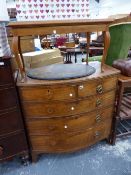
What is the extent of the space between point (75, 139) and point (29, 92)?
66 centimetres

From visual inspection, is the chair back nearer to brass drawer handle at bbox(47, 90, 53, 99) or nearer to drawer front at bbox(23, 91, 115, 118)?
drawer front at bbox(23, 91, 115, 118)

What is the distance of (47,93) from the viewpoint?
4.30ft

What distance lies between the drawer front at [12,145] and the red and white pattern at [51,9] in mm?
1016

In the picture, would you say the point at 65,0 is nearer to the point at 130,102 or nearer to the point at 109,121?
the point at 109,121

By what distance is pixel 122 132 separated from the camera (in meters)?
1.97

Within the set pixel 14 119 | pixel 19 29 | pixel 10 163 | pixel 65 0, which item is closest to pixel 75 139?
pixel 14 119

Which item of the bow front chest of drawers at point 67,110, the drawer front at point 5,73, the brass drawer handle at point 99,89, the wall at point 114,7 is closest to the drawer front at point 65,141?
the bow front chest of drawers at point 67,110

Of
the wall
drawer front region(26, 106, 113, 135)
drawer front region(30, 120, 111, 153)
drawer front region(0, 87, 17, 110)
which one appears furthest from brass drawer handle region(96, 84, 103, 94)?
the wall

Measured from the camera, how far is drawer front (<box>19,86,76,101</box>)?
4.26ft

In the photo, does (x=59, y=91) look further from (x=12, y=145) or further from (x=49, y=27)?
Answer: (x=12, y=145)

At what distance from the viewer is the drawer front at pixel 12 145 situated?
1.45 metres

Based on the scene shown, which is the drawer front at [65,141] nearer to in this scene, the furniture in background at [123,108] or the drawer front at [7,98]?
the furniture in background at [123,108]

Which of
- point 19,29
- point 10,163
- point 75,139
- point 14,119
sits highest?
point 19,29

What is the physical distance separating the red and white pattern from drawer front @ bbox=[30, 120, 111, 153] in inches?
41.2
